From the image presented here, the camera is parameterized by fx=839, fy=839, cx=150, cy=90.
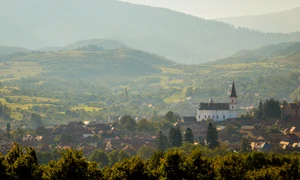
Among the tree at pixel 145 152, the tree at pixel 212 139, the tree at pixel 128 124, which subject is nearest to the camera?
the tree at pixel 145 152

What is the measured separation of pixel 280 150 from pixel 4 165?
68.5m

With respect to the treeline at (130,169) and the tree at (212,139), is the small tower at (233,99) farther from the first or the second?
Result: the treeline at (130,169)

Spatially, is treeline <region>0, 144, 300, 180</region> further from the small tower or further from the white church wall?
the small tower

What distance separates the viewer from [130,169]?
5488cm

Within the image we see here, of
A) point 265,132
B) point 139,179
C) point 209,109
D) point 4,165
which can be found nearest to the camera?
point 4,165

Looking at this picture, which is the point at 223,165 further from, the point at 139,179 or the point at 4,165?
the point at 4,165

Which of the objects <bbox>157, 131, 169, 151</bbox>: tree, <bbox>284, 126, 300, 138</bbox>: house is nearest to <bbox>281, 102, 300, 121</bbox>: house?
<bbox>284, 126, 300, 138</bbox>: house

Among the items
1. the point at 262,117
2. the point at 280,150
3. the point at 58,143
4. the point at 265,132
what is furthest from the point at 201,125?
the point at 280,150

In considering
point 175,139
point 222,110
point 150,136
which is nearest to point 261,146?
point 175,139

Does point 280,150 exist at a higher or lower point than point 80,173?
lower

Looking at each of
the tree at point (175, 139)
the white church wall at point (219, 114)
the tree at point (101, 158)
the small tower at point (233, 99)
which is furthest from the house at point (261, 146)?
the small tower at point (233, 99)

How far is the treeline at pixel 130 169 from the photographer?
5088cm

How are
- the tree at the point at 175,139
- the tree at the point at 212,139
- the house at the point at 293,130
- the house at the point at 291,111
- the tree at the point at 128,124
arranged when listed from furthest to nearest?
the tree at the point at 128,124, the house at the point at 291,111, the house at the point at 293,130, the tree at the point at 175,139, the tree at the point at 212,139

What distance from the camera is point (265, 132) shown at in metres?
135
